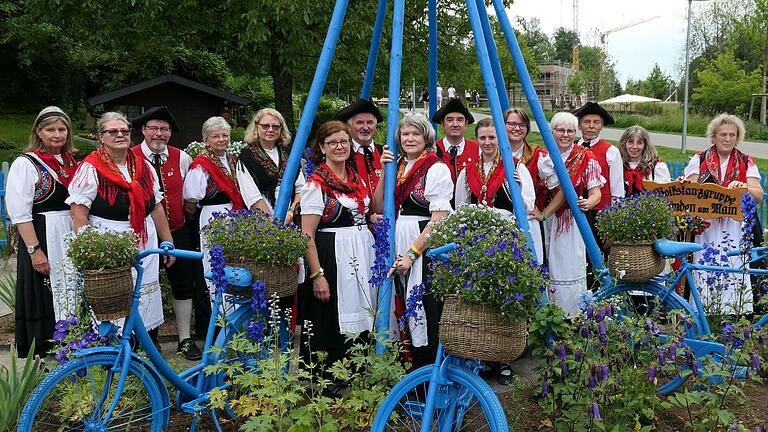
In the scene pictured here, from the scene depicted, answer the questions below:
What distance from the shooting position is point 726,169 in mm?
5055

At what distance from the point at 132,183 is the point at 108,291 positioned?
4.31ft

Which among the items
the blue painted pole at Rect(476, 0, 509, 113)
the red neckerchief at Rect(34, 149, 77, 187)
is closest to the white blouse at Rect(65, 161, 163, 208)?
the red neckerchief at Rect(34, 149, 77, 187)

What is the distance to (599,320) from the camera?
2.86 metres

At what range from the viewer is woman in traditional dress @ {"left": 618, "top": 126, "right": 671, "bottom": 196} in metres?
5.35

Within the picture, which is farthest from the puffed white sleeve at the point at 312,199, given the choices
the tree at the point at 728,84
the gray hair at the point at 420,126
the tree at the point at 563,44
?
the tree at the point at 563,44

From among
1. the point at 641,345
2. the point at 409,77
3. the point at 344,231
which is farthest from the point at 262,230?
the point at 409,77

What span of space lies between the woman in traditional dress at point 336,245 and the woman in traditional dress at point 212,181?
1104 mm

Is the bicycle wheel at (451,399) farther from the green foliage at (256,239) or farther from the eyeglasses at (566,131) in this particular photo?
the eyeglasses at (566,131)

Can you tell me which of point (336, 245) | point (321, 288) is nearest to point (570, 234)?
point (336, 245)

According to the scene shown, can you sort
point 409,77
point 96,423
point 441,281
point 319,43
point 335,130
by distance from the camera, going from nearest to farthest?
point 441,281, point 96,423, point 335,130, point 319,43, point 409,77

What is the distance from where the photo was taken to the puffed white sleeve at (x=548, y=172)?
461 centimetres

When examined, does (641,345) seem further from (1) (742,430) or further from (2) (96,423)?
(2) (96,423)

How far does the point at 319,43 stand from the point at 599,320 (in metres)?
7.48

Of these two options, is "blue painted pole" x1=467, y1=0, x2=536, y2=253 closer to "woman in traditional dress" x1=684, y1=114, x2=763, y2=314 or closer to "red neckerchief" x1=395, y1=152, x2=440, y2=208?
"red neckerchief" x1=395, y1=152, x2=440, y2=208
